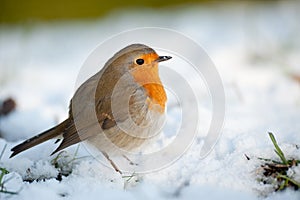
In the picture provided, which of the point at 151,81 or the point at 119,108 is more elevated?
the point at 151,81

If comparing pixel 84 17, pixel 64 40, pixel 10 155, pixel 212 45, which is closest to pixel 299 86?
pixel 212 45

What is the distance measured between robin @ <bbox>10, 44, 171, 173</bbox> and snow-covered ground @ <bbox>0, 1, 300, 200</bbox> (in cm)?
16

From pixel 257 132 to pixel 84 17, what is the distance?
17.8 feet

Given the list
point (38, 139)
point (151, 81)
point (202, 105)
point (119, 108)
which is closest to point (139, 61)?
point (151, 81)

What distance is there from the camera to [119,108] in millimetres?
3109

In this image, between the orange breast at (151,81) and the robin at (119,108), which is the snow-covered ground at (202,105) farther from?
the orange breast at (151,81)

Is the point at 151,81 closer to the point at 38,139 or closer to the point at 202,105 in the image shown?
the point at 38,139

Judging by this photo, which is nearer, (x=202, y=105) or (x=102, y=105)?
(x=102, y=105)

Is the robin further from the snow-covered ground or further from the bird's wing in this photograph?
the snow-covered ground

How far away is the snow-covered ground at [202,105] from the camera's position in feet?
8.85

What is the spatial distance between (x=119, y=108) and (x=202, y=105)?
109 cm

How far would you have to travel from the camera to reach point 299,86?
4441 millimetres

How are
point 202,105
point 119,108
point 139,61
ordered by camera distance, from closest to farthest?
point 119,108, point 139,61, point 202,105

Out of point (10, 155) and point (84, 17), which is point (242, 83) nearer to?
point (10, 155)
